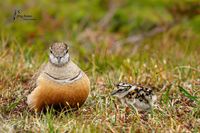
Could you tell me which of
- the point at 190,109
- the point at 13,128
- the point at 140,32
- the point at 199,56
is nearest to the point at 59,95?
the point at 13,128

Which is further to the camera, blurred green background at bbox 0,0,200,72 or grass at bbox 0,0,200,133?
blurred green background at bbox 0,0,200,72

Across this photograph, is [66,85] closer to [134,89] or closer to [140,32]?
[134,89]

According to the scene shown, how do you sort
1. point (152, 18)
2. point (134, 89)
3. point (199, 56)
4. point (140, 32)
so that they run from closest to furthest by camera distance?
point (134, 89) → point (199, 56) → point (152, 18) → point (140, 32)

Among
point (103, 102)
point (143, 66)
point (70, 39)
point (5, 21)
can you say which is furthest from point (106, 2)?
point (103, 102)

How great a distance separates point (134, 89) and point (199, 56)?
2.42 meters

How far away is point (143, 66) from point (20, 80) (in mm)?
1359

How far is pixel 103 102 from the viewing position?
648 centimetres

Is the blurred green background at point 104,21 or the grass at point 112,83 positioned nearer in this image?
the grass at point 112,83

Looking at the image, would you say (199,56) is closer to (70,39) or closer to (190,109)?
(190,109)

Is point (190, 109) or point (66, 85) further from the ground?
point (66, 85)

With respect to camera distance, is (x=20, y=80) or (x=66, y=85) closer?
(x=66, y=85)

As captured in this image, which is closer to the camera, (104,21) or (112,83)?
(112,83)

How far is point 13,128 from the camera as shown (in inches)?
227

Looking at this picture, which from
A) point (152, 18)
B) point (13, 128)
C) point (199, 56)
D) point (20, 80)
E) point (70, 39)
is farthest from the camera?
point (152, 18)
